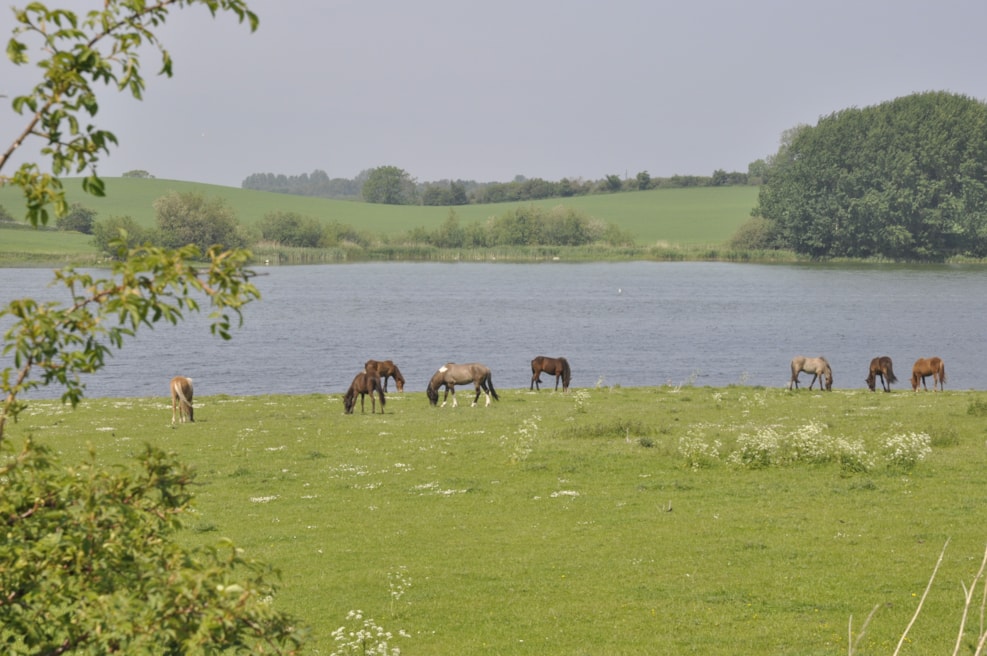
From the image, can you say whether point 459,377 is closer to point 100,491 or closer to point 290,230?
point 100,491

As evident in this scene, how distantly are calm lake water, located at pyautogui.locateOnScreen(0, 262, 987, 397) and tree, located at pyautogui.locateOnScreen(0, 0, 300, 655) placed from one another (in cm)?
3261

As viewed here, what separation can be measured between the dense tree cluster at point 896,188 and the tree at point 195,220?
251ft

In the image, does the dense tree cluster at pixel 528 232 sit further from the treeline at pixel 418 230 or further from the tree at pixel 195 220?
the tree at pixel 195 220

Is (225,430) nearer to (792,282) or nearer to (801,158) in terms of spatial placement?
(792,282)

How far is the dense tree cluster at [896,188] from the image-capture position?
448 feet

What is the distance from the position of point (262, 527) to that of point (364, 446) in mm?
7855

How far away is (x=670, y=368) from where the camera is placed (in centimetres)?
5488

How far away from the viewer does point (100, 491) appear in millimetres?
5660

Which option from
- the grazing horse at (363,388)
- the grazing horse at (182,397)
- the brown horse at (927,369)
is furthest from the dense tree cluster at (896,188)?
the grazing horse at (182,397)

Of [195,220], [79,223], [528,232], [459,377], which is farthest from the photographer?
[528,232]

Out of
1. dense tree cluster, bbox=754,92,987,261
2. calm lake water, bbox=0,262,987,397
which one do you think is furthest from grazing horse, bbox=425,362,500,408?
dense tree cluster, bbox=754,92,987,261

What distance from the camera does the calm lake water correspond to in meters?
53.2

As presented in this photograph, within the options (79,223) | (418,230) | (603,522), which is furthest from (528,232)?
(603,522)

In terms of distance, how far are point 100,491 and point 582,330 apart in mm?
70128
